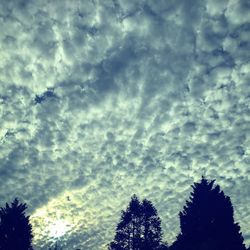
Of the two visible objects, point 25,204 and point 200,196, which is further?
point 25,204

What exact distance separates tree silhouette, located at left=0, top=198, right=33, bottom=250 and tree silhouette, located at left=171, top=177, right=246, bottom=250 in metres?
15.4

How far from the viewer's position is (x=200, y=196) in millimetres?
32938

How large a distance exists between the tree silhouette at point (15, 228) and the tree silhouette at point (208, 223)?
15.4 m

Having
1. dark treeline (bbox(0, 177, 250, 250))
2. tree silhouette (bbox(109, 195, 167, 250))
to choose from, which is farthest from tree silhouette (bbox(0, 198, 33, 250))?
tree silhouette (bbox(109, 195, 167, 250))

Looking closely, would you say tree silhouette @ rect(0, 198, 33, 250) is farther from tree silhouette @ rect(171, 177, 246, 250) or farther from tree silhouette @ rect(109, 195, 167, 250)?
tree silhouette @ rect(171, 177, 246, 250)

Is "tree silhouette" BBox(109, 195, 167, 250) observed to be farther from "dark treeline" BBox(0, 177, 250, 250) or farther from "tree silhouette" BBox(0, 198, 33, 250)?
"tree silhouette" BBox(0, 198, 33, 250)

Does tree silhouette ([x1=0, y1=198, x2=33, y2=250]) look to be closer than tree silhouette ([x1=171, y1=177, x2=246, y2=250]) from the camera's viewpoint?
No

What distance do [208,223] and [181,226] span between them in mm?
2742

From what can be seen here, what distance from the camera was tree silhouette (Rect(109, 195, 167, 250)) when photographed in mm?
34094

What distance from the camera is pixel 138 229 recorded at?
1391 inches

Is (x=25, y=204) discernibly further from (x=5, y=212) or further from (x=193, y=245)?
(x=193, y=245)

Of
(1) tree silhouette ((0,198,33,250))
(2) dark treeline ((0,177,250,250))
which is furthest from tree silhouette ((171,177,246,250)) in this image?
(1) tree silhouette ((0,198,33,250))

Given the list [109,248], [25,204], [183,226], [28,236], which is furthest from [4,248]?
[183,226]

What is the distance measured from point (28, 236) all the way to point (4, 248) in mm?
2609
